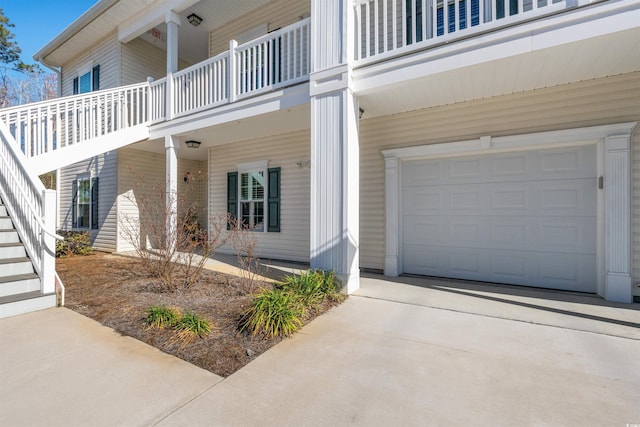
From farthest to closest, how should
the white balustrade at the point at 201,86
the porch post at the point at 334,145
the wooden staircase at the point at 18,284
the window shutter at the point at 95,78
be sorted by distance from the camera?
the window shutter at the point at 95,78
the white balustrade at the point at 201,86
the porch post at the point at 334,145
the wooden staircase at the point at 18,284

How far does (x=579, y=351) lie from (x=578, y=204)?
2.74 meters

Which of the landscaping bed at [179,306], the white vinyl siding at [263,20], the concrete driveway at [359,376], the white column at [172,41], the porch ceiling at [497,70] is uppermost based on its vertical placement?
the white vinyl siding at [263,20]

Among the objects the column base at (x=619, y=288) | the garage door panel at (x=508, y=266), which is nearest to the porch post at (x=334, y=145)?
the garage door panel at (x=508, y=266)

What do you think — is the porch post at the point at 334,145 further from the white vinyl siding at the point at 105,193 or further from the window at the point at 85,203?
the window at the point at 85,203

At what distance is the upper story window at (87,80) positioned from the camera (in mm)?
9656

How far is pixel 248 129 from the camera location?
6.85m

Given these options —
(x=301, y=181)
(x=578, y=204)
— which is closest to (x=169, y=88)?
(x=301, y=181)

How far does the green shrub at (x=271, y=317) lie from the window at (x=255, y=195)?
13.5 feet

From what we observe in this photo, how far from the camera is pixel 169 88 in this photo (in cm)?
714

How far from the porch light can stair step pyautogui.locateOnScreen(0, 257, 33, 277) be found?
6852 millimetres

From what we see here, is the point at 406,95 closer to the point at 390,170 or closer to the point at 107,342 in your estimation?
the point at 390,170

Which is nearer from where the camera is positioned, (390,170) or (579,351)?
(579,351)

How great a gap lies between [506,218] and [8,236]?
7.78 m

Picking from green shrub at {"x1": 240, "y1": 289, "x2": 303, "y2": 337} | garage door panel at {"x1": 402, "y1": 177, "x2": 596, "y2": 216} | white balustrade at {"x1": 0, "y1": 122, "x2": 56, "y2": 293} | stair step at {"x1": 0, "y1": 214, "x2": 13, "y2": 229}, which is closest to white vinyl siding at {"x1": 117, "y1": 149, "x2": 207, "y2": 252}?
stair step at {"x1": 0, "y1": 214, "x2": 13, "y2": 229}
